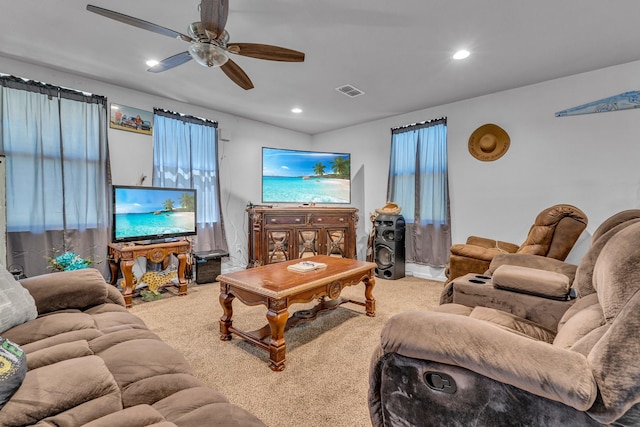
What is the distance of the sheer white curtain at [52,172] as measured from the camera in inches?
111

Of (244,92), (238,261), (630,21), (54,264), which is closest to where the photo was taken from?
(630,21)

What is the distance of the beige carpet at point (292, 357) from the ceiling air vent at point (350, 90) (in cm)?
250

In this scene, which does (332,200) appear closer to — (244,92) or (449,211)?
(449,211)

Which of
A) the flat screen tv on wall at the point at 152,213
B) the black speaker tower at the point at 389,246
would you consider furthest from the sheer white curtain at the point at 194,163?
the black speaker tower at the point at 389,246

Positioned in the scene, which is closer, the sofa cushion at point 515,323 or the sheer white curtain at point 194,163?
the sofa cushion at point 515,323

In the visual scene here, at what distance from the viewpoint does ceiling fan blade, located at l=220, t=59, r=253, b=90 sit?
7.16 ft

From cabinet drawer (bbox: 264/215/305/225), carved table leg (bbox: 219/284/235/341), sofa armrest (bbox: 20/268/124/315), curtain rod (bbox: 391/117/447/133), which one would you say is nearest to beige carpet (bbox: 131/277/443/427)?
carved table leg (bbox: 219/284/235/341)

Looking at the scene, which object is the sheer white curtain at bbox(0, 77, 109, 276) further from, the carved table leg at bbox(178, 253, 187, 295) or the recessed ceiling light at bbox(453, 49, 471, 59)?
the recessed ceiling light at bbox(453, 49, 471, 59)

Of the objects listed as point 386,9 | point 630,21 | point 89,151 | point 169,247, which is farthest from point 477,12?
point 89,151

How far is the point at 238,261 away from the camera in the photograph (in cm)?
473

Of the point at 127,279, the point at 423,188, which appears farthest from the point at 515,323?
the point at 127,279

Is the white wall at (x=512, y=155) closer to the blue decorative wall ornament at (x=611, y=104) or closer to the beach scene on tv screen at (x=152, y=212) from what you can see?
the blue decorative wall ornament at (x=611, y=104)

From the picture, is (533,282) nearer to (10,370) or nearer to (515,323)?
(515,323)

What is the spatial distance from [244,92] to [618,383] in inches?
153
